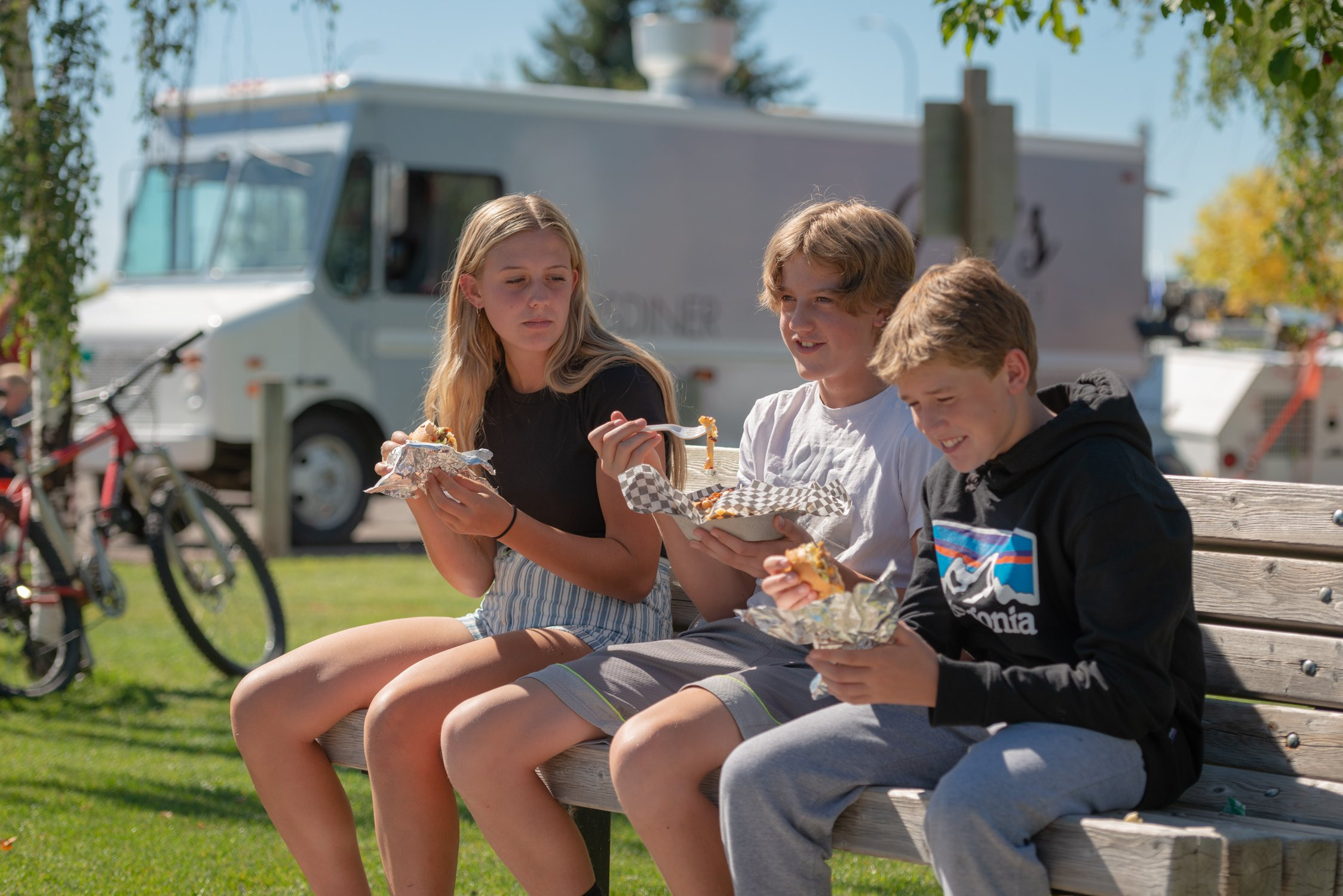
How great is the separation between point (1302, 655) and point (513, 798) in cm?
137

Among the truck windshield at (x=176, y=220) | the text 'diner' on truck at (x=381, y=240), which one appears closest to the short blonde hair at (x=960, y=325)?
the text 'diner' on truck at (x=381, y=240)

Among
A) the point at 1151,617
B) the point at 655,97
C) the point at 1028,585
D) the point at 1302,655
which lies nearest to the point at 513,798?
the point at 1028,585

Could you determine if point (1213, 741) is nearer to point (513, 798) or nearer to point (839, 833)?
point (839, 833)

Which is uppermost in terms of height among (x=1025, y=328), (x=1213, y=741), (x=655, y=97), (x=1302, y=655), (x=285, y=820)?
(x=655, y=97)

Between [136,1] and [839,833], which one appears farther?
[136,1]

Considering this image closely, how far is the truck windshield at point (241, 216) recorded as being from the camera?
1083 cm

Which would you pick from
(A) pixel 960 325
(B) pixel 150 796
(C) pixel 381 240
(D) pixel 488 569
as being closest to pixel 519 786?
(D) pixel 488 569

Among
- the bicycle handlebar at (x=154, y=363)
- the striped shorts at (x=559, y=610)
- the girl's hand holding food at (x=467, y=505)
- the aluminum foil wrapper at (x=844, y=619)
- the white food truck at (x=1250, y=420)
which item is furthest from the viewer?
the white food truck at (x=1250, y=420)

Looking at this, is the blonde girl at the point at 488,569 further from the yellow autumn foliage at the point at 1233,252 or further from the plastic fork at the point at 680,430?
the yellow autumn foliage at the point at 1233,252

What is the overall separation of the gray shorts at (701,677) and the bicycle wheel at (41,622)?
10.8ft

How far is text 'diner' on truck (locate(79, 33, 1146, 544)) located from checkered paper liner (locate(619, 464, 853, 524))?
7.77 meters

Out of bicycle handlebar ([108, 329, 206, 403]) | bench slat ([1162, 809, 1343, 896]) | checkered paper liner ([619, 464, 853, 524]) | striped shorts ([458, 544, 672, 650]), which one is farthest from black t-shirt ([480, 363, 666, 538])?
bicycle handlebar ([108, 329, 206, 403])

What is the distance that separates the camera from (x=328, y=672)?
2908mm

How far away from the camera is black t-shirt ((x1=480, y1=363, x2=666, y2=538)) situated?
306cm
